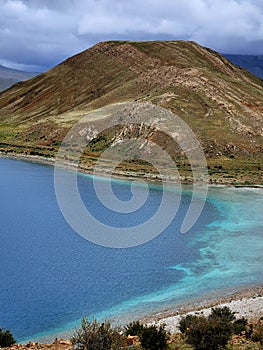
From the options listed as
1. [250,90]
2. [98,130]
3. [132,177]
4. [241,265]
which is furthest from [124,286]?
[250,90]

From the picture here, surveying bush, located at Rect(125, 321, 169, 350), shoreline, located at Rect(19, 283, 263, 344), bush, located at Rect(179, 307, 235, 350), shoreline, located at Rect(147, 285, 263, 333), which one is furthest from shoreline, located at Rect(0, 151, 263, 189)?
bush, located at Rect(125, 321, 169, 350)

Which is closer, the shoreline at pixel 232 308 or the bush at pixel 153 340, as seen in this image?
the bush at pixel 153 340

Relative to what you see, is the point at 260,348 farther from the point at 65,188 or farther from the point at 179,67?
the point at 179,67

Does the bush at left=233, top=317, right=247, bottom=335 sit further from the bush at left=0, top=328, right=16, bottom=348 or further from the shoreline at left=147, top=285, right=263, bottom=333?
the bush at left=0, top=328, right=16, bottom=348

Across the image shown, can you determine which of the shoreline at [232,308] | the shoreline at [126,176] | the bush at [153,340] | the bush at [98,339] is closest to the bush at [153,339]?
the bush at [153,340]

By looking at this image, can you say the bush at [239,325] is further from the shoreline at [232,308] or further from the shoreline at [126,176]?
the shoreline at [126,176]

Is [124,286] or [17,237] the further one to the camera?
[17,237]
